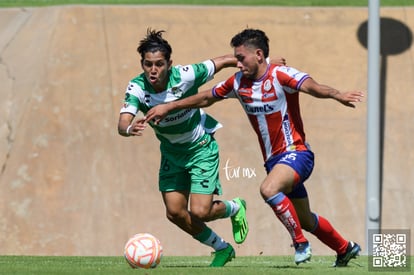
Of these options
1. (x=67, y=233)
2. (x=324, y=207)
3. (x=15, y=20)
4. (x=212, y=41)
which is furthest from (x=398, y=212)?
(x=15, y=20)

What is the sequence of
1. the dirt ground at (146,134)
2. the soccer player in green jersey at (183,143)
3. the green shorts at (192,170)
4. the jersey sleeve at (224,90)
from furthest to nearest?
the dirt ground at (146,134) → the green shorts at (192,170) → the soccer player in green jersey at (183,143) → the jersey sleeve at (224,90)

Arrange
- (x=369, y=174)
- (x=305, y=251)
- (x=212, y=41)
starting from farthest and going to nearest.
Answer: (x=212, y=41) → (x=369, y=174) → (x=305, y=251)

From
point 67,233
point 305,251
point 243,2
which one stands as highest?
point 243,2

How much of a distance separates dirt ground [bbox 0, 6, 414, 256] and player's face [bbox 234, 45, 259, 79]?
659 centimetres

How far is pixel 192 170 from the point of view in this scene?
1106cm

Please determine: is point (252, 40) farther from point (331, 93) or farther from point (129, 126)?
point (129, 126)

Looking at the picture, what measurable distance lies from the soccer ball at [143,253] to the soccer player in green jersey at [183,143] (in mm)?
1250

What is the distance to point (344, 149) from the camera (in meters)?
17.0

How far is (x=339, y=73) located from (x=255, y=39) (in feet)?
24.6

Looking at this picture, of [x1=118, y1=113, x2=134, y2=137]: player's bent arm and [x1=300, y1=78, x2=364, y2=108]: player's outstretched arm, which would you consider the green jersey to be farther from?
[x1=300, y1=78, x2=364, y2=108]: player's outstretched arm

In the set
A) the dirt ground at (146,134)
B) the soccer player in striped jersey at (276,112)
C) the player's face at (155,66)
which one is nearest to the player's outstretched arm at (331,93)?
the soccer player in striped jersey at (276,112)

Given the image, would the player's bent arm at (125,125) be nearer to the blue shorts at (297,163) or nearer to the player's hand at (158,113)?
the player's hand at (158,113)

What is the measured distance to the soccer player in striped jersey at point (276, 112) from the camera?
9883 mm

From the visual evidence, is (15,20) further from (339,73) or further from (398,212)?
(398,212)
